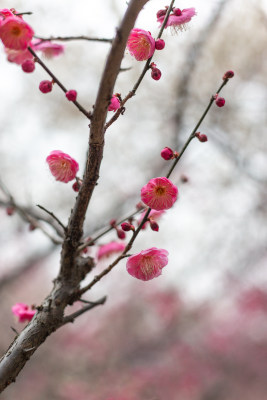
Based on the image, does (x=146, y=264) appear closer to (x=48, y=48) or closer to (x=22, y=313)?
(x=22, y=313)

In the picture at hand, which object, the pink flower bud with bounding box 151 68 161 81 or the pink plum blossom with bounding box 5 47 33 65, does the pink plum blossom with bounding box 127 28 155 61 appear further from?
the pink plum blossom with bounding box 5 47 33 65

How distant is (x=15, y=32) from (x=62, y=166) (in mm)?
438

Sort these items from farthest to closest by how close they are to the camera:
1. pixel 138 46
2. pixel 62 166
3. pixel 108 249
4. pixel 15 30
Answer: pixel 108 249 → pixel 62 166 → pixel 138 46 → pixel 15 30

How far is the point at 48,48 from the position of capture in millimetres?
1334

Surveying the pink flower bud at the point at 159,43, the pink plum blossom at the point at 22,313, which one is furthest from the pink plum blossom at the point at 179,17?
the pink plum blossom at the point at 22,313

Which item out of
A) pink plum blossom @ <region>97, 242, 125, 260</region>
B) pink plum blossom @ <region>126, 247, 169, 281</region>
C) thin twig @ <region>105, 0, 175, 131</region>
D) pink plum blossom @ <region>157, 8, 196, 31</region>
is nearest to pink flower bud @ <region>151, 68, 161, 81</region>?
thin twig @ <region>105, 0, 175, 131</region>

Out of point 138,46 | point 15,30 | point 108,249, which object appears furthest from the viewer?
point 108,249

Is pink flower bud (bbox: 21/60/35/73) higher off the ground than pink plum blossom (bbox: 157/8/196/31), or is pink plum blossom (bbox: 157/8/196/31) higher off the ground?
pink plum blossom (bbox: 157/8/196/31)

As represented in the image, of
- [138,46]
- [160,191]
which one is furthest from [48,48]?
[160,191]

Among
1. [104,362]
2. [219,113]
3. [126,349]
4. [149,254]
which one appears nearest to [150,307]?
[126,349]

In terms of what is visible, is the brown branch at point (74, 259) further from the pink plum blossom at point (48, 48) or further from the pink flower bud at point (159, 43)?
the pink plum blossom at point (48, 48)

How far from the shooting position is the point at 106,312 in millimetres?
7699

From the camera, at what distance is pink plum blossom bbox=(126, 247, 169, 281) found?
3.87 ft

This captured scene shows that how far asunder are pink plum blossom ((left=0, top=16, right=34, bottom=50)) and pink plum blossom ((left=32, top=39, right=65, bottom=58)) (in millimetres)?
262
